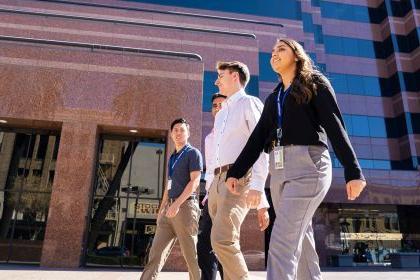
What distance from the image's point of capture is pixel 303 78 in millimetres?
2879

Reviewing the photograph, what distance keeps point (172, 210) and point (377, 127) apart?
31017 millimetres

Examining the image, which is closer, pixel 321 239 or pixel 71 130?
pixel 71 130

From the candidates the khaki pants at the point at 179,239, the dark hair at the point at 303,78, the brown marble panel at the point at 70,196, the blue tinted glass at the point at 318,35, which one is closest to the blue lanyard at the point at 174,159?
the khaki pants at the point at 179,239

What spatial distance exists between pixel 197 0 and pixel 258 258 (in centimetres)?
1896

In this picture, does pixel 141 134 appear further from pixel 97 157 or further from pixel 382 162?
pixel 382 162

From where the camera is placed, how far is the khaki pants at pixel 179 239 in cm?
433

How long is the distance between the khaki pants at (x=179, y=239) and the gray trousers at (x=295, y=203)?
5.96ft

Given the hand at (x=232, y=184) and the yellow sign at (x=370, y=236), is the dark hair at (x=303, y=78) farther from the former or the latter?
the yellow sign at (x=370, y=236)

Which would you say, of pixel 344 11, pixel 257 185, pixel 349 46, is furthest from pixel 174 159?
pixel 344 11

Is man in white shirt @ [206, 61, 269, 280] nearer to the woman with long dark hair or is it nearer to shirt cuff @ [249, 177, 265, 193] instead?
shirt cuff @ [249, 177, 265, 193]

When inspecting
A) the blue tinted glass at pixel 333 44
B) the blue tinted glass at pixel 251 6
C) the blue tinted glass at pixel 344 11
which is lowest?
the blue tinted glass at pixel 251 6

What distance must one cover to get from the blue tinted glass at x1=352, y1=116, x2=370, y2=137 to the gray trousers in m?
30.0

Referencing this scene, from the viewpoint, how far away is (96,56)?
12.5 metres

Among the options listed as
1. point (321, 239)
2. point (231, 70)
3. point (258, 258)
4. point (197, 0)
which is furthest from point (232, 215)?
point (197, 0)
